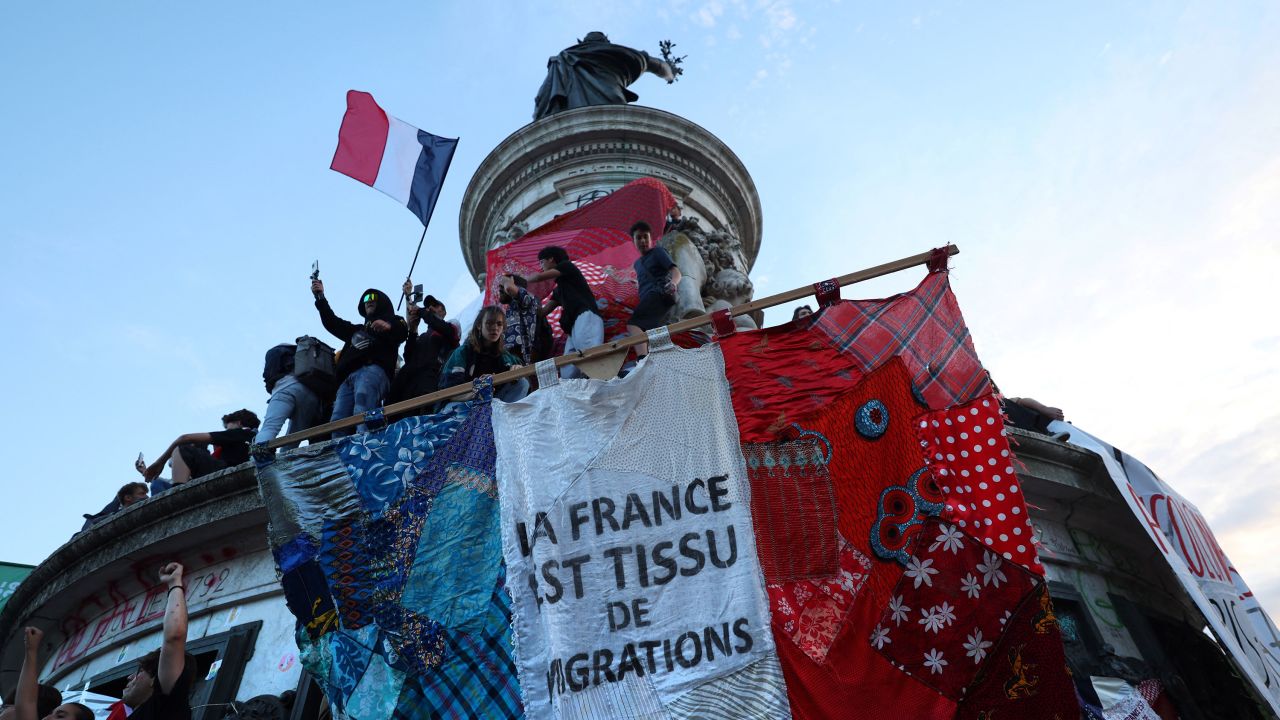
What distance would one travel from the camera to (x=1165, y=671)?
7039mm

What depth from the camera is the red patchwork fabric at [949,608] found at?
439cm

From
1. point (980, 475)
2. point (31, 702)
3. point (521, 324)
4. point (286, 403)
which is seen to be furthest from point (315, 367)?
point (980, 475)

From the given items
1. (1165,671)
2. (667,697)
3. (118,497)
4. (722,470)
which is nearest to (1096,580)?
(1165,671)

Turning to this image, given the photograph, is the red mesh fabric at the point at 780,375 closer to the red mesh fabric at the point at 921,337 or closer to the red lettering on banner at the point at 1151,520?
the red mesh fabric at the point at 921,337

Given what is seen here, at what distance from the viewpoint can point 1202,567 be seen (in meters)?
7.04

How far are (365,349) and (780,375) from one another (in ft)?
13.0

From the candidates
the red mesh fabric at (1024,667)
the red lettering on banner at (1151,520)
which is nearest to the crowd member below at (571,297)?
the red mesh fabric at (1024,667)

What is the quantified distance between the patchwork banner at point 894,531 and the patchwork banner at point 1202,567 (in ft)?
7.68

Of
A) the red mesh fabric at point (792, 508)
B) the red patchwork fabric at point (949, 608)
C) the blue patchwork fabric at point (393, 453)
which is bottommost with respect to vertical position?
the red patchwork fabric at point (949, 608)

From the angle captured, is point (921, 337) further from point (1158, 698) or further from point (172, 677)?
point (172, 677)

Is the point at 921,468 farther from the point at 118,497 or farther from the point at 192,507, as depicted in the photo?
the point at 118,497

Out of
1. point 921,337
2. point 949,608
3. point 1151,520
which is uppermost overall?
point 921,337

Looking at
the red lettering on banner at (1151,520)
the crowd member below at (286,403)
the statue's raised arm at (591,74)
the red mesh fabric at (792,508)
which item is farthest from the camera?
the statue's raised arm at (591,74)

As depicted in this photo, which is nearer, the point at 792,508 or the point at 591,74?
the point at 792,508
